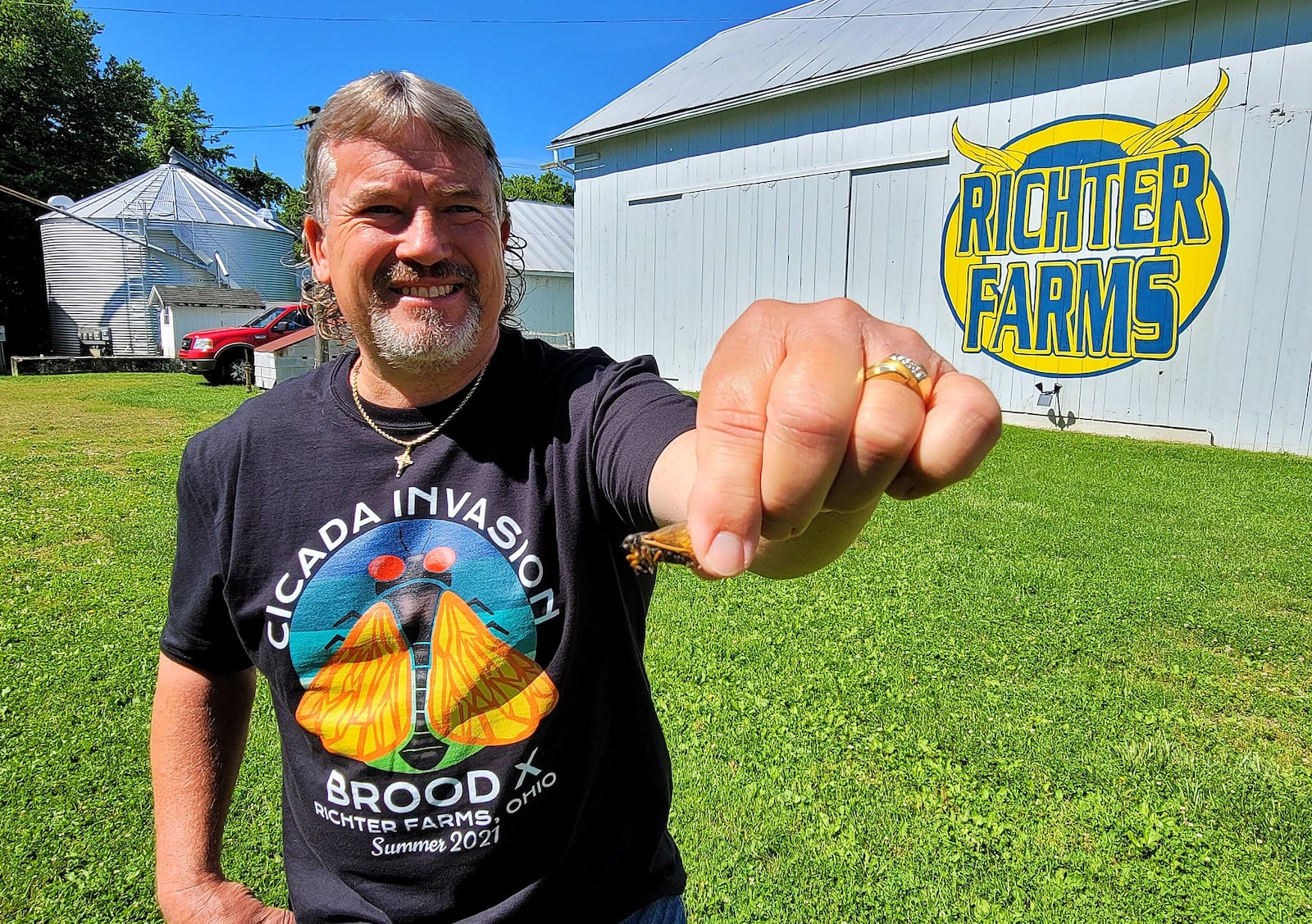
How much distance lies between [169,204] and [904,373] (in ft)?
119

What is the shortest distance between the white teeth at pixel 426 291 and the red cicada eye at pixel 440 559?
529 mm

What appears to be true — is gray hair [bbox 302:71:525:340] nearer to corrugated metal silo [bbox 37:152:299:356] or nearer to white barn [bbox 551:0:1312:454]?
white barn [bbox 551:0:1312:454]

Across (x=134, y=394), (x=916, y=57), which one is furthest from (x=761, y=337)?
(x=134, y=394)

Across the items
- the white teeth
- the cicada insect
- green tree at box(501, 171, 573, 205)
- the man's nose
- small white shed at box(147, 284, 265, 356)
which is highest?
green tree at box(501, 171, 573, 205)

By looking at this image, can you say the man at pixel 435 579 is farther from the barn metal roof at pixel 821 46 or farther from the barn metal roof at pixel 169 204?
the barn metal roof at pixel 169 204

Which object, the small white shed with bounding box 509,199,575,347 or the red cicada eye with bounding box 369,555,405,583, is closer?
the red cicada eye with bounding box 369,555,405,583

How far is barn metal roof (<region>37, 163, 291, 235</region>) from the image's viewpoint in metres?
30.2

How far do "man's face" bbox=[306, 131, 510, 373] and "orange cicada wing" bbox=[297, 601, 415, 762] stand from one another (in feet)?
1.71

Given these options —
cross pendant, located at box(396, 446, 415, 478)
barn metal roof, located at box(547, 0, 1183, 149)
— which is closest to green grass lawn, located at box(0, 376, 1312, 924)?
cross pendant, located at box(396, 446, 415, 478)

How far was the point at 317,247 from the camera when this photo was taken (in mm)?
1940

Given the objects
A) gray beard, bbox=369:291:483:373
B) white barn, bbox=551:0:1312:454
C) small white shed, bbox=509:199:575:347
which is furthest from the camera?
small white shed, bbox=509:199:575:347

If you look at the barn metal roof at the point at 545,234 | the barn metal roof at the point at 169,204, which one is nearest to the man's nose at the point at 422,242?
the barn metal roof at the point at 545,234

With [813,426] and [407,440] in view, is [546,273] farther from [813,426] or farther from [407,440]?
[813,426]

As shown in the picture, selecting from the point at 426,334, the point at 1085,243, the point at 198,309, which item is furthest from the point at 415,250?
the point at 198,309
